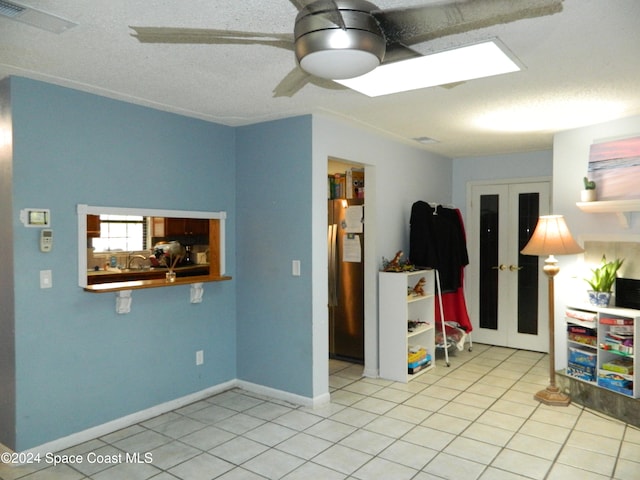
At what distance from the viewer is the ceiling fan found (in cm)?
154

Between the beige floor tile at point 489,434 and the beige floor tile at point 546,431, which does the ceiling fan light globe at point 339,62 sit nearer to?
the beige floor tile at point 489,434

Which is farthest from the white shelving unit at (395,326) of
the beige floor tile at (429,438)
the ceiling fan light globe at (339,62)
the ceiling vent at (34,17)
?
the ceiling vent at (34,17)

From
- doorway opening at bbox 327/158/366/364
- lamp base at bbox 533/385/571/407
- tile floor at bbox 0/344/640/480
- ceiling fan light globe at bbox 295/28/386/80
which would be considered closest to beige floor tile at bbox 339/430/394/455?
tile floor at bbox 0/344/640/480

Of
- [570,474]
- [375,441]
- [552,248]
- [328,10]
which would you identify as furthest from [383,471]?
[328,10]

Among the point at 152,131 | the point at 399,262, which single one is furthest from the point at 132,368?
the point at 399,262

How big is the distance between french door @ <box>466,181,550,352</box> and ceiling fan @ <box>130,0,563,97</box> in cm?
394

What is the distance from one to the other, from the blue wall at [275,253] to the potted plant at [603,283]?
92.3 inches

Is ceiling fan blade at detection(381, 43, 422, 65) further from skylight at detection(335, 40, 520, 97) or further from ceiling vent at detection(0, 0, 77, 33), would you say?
ceiling vent at detection(0, 0, 77, 33)

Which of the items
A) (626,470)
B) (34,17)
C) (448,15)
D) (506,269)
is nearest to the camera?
(448,15)

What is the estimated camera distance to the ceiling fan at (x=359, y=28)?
5.05 ft

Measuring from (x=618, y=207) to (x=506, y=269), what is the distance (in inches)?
82.2

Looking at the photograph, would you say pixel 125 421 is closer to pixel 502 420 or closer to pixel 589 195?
pixel 502 420

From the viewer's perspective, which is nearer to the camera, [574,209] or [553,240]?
[553,240]

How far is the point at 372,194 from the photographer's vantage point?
4488 mm
